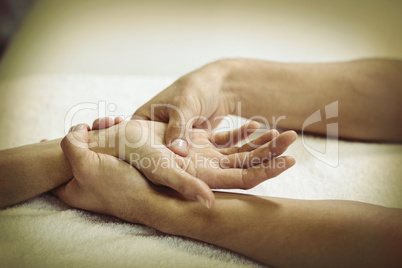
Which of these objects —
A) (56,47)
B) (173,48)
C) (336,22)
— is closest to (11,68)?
(56,47)

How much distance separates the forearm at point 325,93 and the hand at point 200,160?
230 millimetres

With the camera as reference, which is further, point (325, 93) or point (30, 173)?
point (325, 93)

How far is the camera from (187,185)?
570mm

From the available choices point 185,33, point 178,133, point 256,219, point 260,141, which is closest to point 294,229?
point 256,219

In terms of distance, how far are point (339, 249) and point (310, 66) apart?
1.94 feet

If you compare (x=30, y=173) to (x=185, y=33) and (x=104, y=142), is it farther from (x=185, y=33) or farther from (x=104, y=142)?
(x=185, y=33)

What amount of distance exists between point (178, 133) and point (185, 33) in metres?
0.80

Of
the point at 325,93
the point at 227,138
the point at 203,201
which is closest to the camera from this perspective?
the point at 203,201

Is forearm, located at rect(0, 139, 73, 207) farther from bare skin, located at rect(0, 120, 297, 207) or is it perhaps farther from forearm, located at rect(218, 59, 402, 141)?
forearm, located at rect(218, 59, 402, 141)

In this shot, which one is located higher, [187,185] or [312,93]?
[312,93]

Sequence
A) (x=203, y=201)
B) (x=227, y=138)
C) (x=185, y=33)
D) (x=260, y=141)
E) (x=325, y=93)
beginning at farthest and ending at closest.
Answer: (x=185, y=33), (x=325, y=93), (x=227, y=138), (x=260, y=141), (x=203, y=201)

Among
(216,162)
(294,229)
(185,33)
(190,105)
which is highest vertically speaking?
(185,33)

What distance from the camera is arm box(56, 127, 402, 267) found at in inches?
21.4

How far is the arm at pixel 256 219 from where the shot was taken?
544 millimetres
